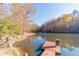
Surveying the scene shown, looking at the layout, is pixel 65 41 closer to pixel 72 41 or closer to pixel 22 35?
pixel 72 41

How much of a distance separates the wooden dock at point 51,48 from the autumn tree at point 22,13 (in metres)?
0.15

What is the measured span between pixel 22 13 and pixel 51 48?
0.85 ft

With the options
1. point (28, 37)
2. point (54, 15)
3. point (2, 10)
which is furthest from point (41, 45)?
point (2, 10)

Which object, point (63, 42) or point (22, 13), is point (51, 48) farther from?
point (22, 13)

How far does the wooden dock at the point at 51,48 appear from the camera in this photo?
2.84 ft

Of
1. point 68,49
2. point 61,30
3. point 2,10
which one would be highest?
point 2,10

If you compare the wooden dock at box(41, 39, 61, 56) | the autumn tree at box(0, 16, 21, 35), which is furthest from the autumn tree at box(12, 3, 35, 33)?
the wooden dock at box(41, 39, 61, 56)

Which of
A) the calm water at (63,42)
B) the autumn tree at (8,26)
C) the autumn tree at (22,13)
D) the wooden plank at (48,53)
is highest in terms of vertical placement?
the autumn tree at (22,13)

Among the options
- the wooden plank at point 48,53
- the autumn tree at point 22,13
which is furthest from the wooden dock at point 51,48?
the autumn tree at point 22,13

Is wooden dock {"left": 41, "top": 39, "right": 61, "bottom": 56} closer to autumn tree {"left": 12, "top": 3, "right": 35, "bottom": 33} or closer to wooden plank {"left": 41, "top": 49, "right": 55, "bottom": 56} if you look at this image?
wooden plank {"left": 41, "top": 49, "right": 55, "bottom": 56}

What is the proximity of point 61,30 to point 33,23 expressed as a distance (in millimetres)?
163

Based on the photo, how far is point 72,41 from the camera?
2.85 feet

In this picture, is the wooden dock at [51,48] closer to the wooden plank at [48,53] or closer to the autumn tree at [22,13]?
the wooden plank at [48,53]

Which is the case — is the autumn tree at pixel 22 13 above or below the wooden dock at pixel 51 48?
above
